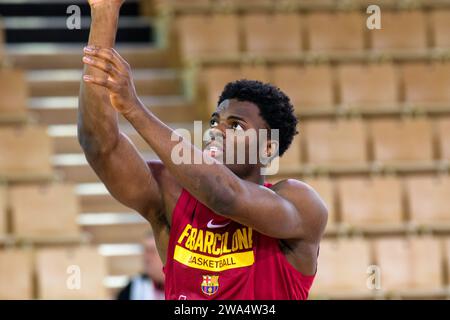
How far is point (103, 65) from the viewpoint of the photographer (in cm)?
263

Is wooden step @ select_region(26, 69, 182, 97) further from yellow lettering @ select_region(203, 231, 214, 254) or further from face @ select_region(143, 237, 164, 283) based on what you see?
yellow lettering @ select_region(203, 231, 214, 254)

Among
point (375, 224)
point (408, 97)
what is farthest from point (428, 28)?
point (375, 224)

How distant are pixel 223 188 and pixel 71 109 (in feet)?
18.7

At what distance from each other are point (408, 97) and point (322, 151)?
1104 mm

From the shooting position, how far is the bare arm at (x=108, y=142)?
109 inches

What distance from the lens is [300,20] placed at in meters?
A: 8.47

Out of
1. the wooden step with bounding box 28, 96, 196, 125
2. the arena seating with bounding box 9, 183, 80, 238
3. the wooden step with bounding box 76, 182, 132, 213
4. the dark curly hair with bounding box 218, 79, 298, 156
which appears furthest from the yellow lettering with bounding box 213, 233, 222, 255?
the wooden step with bounding box 28, 96, 196, 125

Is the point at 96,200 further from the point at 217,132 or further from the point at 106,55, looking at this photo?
the point at 106,55

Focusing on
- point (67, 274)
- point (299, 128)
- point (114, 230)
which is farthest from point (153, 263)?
point (299, 128)

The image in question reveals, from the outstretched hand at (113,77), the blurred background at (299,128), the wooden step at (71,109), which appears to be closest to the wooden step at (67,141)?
the blurred background at (299,128)

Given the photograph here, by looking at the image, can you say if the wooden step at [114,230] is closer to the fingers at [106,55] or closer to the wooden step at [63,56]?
the wooden step at [63,56]

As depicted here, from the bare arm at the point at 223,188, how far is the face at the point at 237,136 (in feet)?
0.45

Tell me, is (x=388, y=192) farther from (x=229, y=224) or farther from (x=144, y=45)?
(x=229, y=224)

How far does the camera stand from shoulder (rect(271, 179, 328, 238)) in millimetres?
3129
